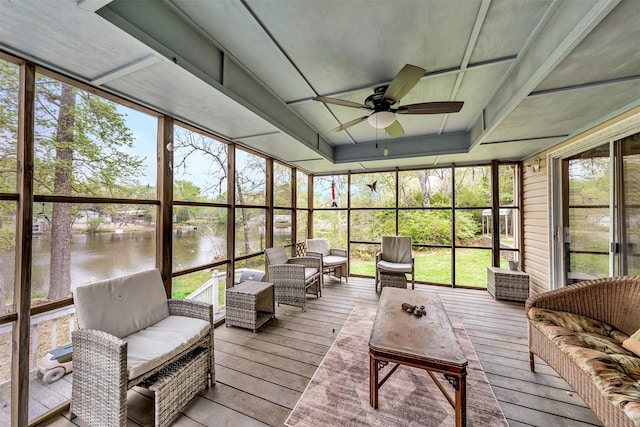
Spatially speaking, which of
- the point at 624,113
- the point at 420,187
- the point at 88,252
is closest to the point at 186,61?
the point at 88,252

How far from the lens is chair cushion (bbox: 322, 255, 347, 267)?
4.78 m

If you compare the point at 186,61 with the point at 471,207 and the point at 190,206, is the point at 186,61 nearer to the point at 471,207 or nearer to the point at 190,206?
the point at 190,206

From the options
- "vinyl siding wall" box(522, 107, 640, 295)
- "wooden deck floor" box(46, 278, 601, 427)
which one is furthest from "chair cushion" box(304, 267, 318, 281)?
"vinyl siding wall" box(522, 107, 640, 295)

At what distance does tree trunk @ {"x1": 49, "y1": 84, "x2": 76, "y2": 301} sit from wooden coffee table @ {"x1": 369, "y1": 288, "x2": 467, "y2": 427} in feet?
8.32

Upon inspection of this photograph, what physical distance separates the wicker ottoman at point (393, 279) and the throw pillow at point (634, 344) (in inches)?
109

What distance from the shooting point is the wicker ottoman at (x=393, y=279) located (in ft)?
14.4

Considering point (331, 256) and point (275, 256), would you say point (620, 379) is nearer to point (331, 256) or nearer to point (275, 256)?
point (275, 256)

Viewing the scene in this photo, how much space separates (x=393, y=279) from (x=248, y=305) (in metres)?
2.77

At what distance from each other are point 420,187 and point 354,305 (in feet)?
10.1

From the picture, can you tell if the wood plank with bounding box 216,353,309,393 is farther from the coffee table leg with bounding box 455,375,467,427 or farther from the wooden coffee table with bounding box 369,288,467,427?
the coffee table leg with bounding box 455,375,467,427

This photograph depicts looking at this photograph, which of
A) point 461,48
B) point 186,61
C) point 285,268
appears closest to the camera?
point 186,61

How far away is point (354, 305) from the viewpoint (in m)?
3.83

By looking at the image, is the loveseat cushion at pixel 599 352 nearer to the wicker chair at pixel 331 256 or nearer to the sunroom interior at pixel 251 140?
the sunroom interior at pixel 251 140

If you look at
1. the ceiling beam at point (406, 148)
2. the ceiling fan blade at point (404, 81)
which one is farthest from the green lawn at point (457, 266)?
the ceiling fan blade at point (404, 81)
